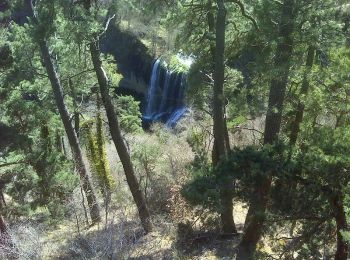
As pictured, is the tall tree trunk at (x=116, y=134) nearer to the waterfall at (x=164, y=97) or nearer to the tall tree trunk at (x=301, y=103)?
the tall tree trunk at (x=301, y=103)

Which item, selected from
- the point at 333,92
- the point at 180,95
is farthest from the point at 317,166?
the point at 180,95

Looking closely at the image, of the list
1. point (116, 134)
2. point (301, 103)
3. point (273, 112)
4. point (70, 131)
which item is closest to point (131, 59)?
point (70, 131)

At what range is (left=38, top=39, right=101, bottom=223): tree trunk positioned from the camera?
13.2 meters

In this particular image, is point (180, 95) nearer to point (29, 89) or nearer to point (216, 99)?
point (29, 89)

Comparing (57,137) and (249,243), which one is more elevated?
(57,137)

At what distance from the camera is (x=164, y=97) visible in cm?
3916

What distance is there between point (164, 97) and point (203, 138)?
1817 cm

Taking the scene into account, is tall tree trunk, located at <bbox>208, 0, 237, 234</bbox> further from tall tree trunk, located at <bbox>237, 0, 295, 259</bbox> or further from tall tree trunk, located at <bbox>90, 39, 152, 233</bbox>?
tall tree trunk, located at <bbox>90, 39, 152, 233</bbox>

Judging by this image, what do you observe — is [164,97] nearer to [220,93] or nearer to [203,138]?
[203,138]

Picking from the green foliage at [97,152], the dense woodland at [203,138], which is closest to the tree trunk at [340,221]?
the dense woodland at [203,138]

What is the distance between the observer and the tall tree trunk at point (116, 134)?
1145 cm

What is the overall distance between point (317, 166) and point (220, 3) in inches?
160

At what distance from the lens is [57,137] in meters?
18.6

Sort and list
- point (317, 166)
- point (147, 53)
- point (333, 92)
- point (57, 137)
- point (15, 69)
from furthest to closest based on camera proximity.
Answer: point (147, 53) → point (57, 137) → point (15, 69) → point (333, 92) → point (317, 166)
